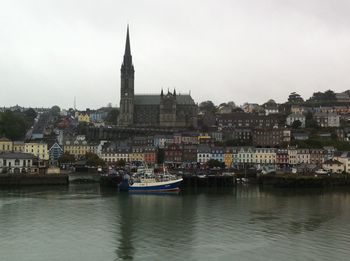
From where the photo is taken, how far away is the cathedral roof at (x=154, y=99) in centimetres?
10681

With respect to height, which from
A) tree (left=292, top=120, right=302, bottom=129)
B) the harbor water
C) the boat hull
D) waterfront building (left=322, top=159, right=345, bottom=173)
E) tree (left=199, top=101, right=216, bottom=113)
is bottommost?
the harbor water

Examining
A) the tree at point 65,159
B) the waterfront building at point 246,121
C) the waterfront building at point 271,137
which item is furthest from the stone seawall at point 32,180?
the waterfront building at point 246,121

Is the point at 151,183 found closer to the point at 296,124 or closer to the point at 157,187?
the point at 157,187

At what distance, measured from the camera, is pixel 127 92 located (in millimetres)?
105562

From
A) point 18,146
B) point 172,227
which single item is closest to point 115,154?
point 18,146

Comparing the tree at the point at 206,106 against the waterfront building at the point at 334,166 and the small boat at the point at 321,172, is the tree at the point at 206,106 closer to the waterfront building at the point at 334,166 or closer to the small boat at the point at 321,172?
the waterfront building at the point at 334,166

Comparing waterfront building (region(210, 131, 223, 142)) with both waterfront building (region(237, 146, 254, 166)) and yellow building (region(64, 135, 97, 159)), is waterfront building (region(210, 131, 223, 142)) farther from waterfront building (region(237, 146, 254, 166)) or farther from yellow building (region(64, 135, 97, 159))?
yellow building (region(64, 135, 97, 159))

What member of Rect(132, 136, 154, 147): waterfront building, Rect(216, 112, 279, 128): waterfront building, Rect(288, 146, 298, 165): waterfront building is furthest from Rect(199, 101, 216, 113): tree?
Rect(288, 146, 298, 165): waterfront building

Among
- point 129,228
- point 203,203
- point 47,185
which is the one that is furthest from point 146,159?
point 129,228

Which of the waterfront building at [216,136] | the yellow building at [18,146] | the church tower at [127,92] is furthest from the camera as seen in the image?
the church tower at [127,92]

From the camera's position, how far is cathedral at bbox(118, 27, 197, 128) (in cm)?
10375

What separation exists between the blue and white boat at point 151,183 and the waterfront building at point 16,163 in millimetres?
13128

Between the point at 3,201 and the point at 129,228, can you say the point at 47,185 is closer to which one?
the point at 3,201

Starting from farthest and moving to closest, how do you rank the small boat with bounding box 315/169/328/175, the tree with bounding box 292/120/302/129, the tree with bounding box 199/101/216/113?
the tree with bounding box 199/101/216/113, the tree with bounding box 292/120/302/129, the small boat with bounding box 315/169/328/175
